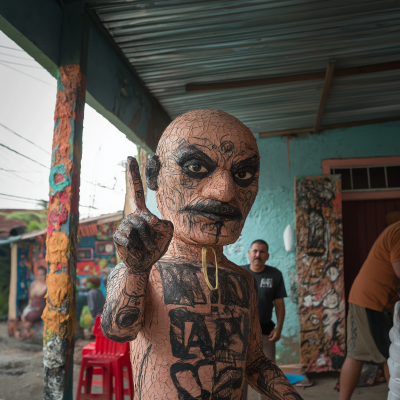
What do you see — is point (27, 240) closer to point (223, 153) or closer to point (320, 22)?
point (320, 22)

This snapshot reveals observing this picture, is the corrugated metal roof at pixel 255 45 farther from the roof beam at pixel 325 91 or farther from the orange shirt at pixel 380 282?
the orange shirt at pixel 380 282

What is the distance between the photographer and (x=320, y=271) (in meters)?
4.79

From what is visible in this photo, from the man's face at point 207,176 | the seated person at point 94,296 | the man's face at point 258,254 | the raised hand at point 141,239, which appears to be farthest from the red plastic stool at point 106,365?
the seated person at point 94,296

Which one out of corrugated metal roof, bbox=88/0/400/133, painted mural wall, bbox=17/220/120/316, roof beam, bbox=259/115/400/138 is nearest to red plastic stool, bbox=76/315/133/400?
corrugated metal roof, bbox=88/0/400/133

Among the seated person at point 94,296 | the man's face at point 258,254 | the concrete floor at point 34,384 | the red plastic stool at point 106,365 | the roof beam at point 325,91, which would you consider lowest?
the concrete floor at point 34,384

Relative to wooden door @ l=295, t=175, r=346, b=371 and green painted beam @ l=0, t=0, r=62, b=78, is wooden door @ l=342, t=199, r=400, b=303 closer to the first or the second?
wooden door @ l=295, t=175, r=346, b=371

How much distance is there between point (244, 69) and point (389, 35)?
1382 millimetres

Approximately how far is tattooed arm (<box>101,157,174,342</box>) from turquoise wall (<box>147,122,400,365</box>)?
4.18m

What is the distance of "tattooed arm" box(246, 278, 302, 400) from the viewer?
4.36 ft

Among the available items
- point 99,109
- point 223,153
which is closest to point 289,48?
point 99,109

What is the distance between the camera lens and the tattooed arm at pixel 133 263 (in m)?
1.00

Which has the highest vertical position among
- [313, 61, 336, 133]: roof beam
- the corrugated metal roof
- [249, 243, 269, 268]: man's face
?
the corrugated metal roof

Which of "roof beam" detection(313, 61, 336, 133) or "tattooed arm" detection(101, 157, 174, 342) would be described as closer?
"tattooed arm" detection(101, 157, 174, 342)

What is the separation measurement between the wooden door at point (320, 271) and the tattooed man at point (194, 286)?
11.8 feet
